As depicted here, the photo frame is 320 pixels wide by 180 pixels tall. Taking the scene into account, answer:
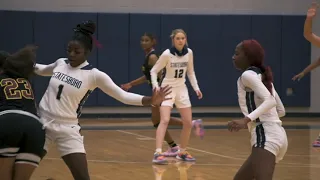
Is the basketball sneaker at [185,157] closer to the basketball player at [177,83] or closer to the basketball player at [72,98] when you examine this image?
the basketball player at [177,83]

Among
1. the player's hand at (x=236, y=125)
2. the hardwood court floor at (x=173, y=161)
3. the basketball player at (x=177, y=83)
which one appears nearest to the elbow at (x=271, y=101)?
the player's hand at (x=236, y=125)

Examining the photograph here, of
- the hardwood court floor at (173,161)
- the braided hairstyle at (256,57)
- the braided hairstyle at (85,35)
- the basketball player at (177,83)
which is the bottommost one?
the hardwood court floor at (173,161)

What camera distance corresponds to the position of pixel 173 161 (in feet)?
38.6

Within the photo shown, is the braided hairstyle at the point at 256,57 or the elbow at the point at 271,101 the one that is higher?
the braided hairstyle at the point at 256,57

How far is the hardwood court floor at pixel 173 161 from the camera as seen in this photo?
33.3 feet

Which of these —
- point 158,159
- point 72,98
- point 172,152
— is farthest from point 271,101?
point 172,152

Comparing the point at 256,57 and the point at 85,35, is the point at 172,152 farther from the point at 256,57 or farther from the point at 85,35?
the point at 256,57

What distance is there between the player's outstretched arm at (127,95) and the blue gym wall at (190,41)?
1350 cm

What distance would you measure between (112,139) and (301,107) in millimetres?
8640

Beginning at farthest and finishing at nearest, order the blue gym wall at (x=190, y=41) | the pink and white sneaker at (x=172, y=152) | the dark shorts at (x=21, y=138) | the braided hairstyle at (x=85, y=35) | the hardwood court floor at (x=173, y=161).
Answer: the blue gym wall at (x=190, y=41)
the pink and white sneaker at (x=172, y=152)
the hardwood court floor at (x=173, y=161)
the braided hairstyle at (x=85, y=35)
the dark shorts at (x=21, y=138)

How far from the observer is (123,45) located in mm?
20547

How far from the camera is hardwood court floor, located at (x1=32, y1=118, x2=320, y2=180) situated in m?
10.1

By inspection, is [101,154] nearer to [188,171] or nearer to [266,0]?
[188,171]

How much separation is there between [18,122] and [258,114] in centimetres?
207
